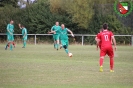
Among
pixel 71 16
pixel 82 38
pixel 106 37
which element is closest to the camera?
pixel 106 37

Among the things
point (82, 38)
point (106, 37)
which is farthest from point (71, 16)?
point (106, 37)

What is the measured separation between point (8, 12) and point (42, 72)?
49.4m

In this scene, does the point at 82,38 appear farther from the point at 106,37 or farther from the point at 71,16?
the point at 106,37

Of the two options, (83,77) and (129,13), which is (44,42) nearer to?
(129,13)

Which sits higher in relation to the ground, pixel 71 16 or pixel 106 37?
pixel 71 16

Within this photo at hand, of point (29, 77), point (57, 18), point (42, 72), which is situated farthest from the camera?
point (57, 18)

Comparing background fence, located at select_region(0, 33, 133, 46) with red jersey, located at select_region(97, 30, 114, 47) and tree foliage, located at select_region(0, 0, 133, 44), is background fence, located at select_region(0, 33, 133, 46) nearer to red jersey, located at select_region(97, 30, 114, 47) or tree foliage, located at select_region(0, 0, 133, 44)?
tree foliage, located at select_region(0, 0, 133, 44)

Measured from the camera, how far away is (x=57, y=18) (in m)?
64.5

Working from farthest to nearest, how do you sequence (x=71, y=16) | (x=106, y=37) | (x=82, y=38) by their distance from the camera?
(x=71, y=16), (x=82, y=38), (x=106, y=37)

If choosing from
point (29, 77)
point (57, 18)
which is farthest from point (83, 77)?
point (57, 18)

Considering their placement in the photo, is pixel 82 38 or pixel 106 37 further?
pixel 82 38

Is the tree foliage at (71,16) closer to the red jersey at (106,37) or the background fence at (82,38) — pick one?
the background fence at (82,38)

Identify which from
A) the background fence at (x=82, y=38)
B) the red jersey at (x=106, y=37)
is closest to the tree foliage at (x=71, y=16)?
the background fence at (x=82, y=38)

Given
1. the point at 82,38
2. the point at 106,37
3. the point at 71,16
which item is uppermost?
the point at 71,16
